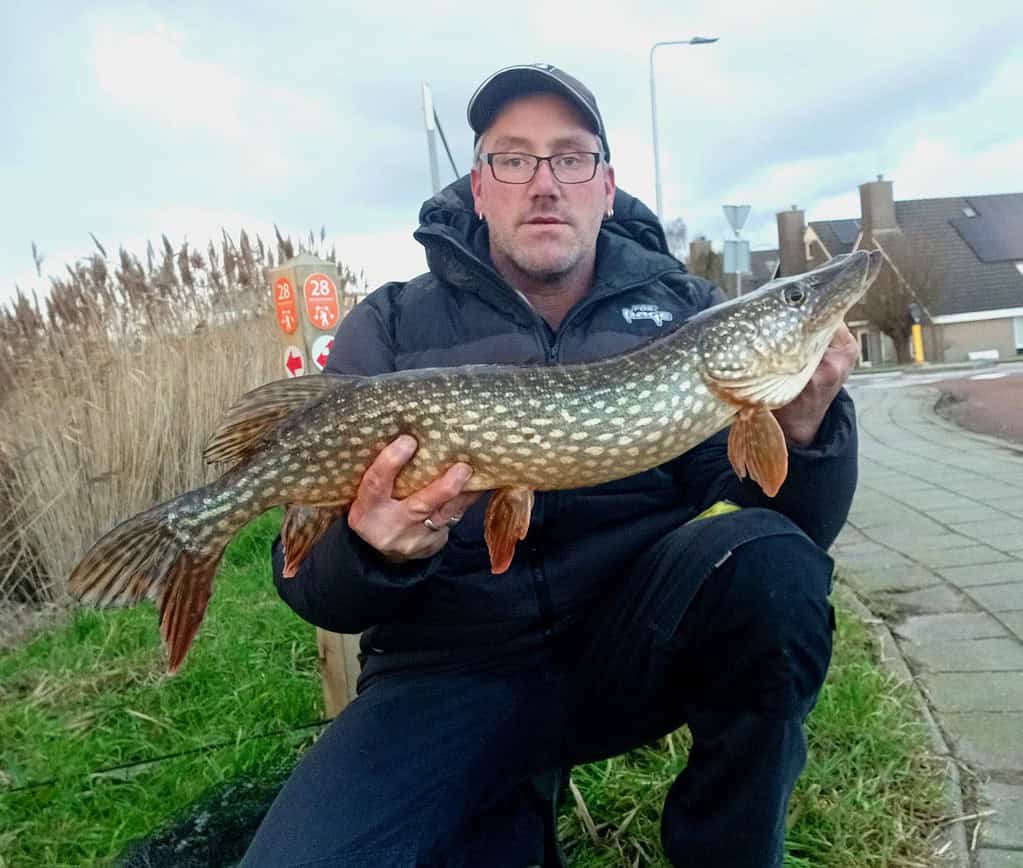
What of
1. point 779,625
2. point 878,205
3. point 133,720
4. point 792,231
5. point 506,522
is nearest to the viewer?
point 779,625

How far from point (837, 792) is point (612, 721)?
0.54m

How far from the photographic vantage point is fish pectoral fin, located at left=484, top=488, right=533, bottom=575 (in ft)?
5.19

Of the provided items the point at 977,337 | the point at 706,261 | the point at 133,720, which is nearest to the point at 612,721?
the point at 133,720

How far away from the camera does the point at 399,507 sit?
1580mm

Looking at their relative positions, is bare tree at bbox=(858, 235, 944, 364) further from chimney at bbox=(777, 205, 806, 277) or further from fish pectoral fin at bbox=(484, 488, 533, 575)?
fish pectoral fin at bbox=(484, 488, 533, 575)

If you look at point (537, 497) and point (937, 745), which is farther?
point (937, 745)

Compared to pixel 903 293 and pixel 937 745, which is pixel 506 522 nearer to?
pixel 937 745

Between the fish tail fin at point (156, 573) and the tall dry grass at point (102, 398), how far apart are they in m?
2.52

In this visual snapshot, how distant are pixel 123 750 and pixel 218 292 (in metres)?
3.51

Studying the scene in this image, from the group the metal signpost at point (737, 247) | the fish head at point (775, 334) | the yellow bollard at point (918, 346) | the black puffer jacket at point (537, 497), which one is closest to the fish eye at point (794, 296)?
the fish head at point (775, 334)

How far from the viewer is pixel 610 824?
1.89 meters

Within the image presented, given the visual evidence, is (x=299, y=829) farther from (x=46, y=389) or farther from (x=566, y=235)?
(x=46, y=389)

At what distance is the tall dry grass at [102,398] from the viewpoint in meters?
4.12

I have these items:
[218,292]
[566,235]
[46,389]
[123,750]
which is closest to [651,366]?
[566,235]
